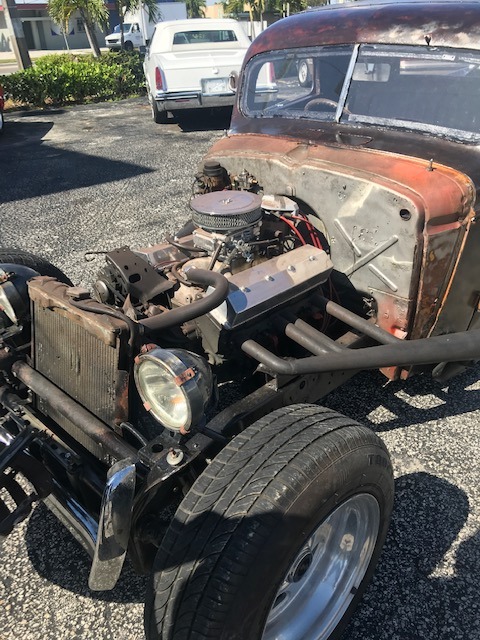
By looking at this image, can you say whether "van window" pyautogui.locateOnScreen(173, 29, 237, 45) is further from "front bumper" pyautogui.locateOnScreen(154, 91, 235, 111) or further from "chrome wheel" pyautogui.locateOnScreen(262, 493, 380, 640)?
"chrome wheel" pyautogui.locateOnScreen(262, 493, 380, 640)

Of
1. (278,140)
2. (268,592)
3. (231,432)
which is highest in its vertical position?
(278,140)

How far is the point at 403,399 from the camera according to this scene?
126 inches

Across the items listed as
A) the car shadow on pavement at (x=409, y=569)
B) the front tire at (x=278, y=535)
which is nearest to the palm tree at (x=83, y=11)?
the car shadow on pavement at (x=409, y=569)

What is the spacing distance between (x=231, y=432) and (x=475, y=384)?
2015 millimetres

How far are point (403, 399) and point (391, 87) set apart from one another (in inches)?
71.9

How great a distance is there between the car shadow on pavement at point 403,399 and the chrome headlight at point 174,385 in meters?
1.53

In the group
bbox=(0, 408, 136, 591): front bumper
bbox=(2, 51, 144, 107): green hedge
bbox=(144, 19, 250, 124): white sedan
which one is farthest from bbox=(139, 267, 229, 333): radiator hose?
bbox=(2, 51, 144, 107): green hedge

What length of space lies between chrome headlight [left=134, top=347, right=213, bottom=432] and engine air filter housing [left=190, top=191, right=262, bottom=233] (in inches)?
33.0

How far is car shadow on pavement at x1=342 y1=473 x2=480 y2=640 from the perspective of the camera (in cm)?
201

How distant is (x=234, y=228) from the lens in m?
2.44

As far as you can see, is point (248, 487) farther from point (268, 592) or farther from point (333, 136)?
point (333, 136)

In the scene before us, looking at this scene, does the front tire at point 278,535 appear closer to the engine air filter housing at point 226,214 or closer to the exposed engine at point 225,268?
the exposed engine at point 225,268

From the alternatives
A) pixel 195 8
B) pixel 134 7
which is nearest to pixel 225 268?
pixel 134 7

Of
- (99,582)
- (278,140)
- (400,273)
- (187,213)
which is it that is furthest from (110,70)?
(99,582)
